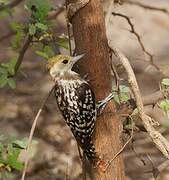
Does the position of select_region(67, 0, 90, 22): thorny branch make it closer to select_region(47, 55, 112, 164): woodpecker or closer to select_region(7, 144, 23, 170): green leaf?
select_region(47, 55, 112, 164): woodpecker

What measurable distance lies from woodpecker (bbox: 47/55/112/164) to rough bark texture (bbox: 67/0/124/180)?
0.11ft

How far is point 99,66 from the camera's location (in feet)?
7.85

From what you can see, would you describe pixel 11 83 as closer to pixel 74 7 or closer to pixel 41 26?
pixel 41 26

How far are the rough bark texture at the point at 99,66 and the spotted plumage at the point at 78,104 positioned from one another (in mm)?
36

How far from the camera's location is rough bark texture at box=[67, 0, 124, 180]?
7.78ft

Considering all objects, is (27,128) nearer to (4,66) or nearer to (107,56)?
(4,66)

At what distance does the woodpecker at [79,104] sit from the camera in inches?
95.1

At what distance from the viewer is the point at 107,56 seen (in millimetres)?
2406

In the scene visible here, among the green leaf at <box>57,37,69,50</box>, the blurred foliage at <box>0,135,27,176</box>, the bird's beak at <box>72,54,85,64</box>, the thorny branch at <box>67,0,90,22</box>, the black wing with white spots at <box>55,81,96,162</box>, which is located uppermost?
the thorny branch at <box>67,0,90,22</box>

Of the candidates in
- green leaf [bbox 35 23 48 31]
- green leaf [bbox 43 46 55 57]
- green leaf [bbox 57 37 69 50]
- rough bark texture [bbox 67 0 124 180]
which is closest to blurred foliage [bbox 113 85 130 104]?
rough bark texture [bbox 67 0 124 180]

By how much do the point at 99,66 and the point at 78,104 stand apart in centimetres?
20

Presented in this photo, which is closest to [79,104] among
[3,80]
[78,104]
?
[78,104]

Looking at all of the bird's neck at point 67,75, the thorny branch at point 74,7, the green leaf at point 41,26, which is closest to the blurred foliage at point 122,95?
the bird's neck at point 67,75

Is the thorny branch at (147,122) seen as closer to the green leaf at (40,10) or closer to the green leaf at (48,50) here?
the green leaf at (40,10)
